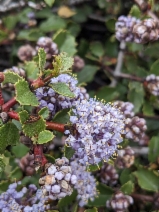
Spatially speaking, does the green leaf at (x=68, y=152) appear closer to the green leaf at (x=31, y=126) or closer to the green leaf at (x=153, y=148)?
the green leaf at (x=31, y=126)

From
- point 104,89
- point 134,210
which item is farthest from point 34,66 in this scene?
point 134,210

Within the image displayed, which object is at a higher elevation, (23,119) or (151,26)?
(151,26)

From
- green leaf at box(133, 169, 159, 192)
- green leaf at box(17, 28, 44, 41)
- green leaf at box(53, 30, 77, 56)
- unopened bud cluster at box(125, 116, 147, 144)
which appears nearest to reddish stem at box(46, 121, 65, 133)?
unopened bud cluster at box(125, 116, 147, 144)

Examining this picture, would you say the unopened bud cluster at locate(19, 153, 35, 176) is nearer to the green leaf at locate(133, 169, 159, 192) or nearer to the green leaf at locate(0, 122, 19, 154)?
the green leaf at locate(0, 122, 19, 154)

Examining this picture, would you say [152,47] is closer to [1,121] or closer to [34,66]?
[34,66]

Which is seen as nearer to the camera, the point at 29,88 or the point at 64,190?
the point at 64,190

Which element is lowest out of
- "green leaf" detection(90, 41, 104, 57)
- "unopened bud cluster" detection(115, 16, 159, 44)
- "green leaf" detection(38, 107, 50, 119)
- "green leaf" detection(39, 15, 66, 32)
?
"green leaf" detection(90, 41, 104, 57)
